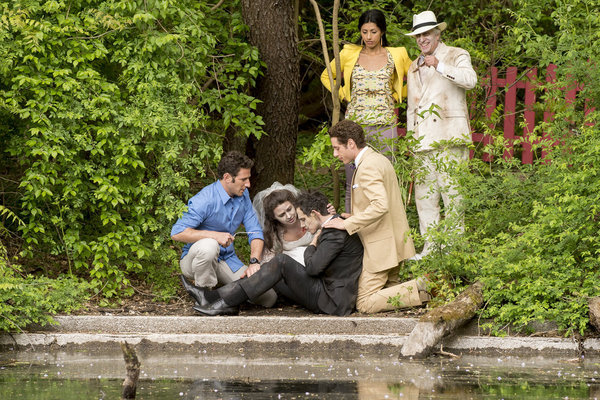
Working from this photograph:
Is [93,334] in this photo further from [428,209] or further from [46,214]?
[428,209]

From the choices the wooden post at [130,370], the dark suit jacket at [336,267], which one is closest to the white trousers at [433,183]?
the dark suit jacket at [336,267]

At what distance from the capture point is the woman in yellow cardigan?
9.34 m

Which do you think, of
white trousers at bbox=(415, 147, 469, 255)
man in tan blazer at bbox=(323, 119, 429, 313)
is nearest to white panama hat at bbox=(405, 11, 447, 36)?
white trousers at bbox=(415, 147, 469, 255)

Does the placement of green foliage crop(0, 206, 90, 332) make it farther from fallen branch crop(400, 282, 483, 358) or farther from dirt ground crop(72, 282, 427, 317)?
fallen branch crop(400, 282, 483, 358)

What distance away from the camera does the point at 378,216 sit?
804cm

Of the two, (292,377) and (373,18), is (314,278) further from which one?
(373,18)

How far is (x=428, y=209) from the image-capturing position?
9367 millimetres

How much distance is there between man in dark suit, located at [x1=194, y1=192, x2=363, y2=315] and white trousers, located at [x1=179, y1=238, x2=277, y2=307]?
135 millimetres

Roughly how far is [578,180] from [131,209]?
13.6 ft

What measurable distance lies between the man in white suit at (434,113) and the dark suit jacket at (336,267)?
43.9 inches

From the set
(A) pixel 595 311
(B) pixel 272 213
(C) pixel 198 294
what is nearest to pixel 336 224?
(B) pixel 272 213

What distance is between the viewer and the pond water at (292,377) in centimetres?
599

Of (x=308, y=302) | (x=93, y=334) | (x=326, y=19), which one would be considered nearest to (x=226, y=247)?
(x=308, y=302)

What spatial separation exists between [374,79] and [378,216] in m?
1.95
